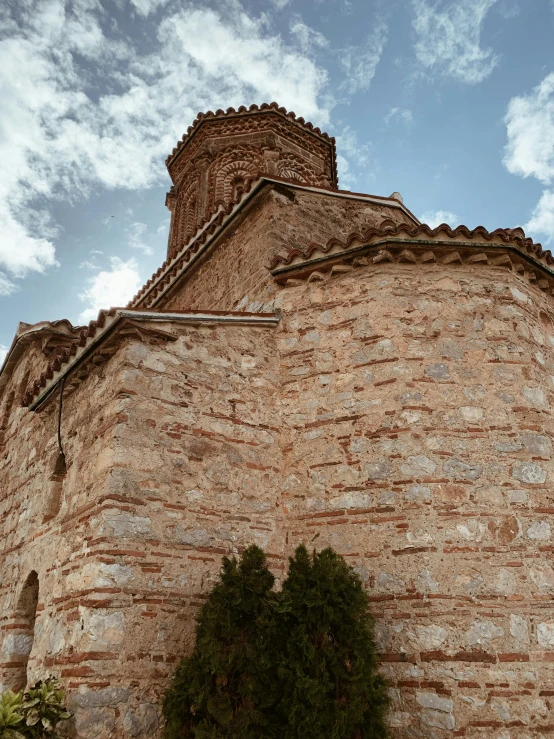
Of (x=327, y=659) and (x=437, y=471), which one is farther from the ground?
(x=437, y=471)

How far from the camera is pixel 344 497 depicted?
15.9ft

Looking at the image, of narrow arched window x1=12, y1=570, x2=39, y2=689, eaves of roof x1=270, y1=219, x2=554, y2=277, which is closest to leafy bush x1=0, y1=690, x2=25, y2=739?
narrow arched window x1=12, y1=570, x2=39, y2=689

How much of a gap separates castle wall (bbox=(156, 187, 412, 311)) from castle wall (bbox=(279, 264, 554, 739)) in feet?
3.41

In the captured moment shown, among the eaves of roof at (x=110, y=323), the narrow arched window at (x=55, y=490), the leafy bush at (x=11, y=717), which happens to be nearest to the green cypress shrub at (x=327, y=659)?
the leafy bush at (x=11, y=717)

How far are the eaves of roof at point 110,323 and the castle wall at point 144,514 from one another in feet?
0.33

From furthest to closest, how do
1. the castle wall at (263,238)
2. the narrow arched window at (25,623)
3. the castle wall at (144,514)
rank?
the castle wall at (263,238)
the narrow arched window at (25,623)
the castle wall at (144,514)

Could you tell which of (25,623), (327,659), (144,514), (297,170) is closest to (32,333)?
(25,623)

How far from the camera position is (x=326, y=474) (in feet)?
16.4

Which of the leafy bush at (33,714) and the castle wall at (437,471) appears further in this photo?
the castle wall at (437,471)

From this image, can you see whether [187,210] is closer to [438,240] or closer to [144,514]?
[438,240]

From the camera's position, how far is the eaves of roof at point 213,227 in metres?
7.47

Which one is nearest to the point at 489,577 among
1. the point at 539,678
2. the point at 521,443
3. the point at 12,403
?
the point at 539,678

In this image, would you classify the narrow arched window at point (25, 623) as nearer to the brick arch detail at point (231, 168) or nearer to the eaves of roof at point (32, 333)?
the eaves of roof at point (32, 333)

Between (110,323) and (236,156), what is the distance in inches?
326
